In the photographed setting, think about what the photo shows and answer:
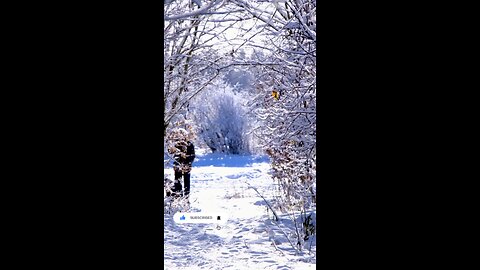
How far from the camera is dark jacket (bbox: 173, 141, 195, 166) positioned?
79.7 inches

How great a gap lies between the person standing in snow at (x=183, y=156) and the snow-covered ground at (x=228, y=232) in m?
0.03

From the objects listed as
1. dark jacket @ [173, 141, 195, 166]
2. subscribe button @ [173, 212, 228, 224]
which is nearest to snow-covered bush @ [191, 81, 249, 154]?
dark jacket @ [173, 141, 195, 166]

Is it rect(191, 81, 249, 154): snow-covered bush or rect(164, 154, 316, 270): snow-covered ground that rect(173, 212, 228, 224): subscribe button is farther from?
rect(191, 81, 249, 154): snow-covered bush

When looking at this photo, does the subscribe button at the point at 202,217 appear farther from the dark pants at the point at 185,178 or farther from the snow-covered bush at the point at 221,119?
the snow-covered bush at the point at 221,119

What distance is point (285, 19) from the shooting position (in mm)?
2211

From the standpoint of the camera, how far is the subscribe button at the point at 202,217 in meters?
1.85

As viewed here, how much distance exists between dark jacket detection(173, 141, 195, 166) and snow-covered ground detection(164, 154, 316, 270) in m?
0.04

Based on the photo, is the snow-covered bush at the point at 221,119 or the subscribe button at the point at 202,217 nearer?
the subscribe button at the point at 202,217

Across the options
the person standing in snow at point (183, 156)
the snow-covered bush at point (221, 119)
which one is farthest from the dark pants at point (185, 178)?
the snow-covered bush at point (221, 119)
